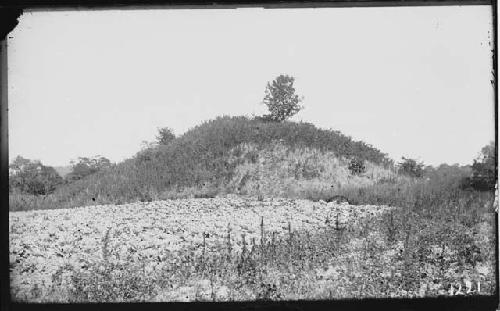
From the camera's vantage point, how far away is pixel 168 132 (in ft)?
A: 38.0

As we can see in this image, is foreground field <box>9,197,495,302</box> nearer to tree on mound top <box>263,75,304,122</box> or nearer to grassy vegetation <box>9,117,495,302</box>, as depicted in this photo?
grassy vegetation <box>9,117,495,302</box>

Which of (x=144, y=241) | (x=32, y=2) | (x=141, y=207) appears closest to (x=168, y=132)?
(x=141, y=207)

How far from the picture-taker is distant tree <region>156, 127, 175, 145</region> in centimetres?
1093

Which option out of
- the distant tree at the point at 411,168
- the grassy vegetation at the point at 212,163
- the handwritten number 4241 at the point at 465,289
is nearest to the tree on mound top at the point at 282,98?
the grassy vegetation at the point at 212,163

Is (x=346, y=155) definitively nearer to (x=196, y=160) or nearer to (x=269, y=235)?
(x=196, y=160)

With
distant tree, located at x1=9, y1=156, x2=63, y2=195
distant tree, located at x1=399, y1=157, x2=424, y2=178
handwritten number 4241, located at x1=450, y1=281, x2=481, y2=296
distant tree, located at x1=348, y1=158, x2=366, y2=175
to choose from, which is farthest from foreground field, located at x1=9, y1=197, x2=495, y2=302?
distant tree, located at x1=348, y1=158, x2=366, y2=175

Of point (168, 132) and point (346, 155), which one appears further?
point (346, 155)

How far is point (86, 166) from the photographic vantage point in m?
11.1

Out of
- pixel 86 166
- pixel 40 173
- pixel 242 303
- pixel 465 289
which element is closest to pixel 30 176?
pixel 40 173

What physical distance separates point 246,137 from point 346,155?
3851mm

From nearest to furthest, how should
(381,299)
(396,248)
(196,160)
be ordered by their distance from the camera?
(381,299) → (396,248) → (196,160)

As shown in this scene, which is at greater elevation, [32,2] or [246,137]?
[32,2]

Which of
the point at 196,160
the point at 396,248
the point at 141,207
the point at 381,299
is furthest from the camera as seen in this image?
the point at 196,160

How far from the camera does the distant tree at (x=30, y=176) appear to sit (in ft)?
33.4
